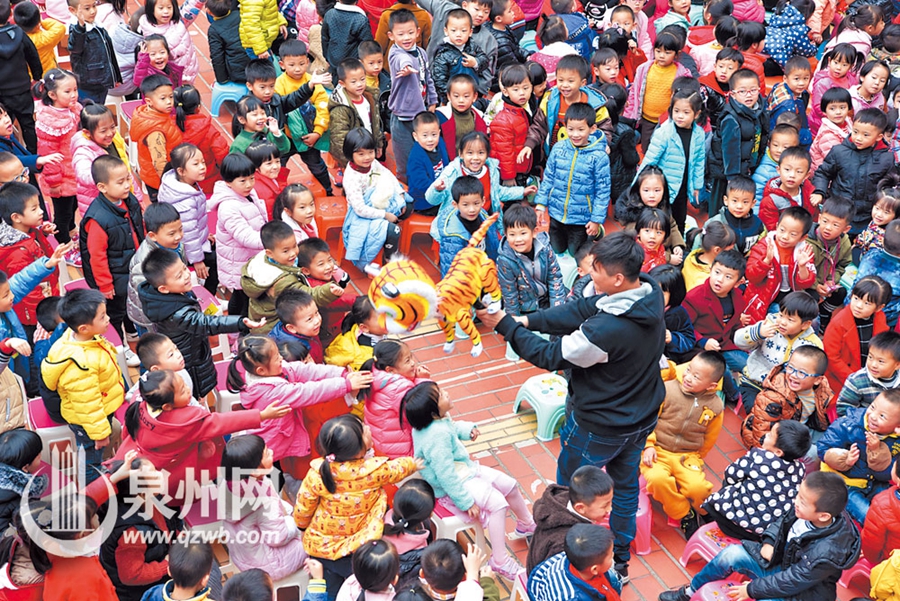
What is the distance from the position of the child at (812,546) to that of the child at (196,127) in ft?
16.1

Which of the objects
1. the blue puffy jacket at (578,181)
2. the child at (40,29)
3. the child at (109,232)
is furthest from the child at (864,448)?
the child at (40,29)

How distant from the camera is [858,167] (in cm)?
768

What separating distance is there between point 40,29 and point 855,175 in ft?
22.5

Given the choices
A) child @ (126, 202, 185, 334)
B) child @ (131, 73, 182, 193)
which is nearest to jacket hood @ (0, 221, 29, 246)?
child @ (126, 202, 185, 334)

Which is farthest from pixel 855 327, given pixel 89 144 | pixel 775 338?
pixel 89 144

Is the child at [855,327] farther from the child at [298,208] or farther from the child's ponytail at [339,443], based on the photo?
the child at [298,208]

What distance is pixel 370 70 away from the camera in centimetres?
844

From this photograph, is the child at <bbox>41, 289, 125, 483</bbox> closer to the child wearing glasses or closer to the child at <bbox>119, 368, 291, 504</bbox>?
the child at <bbox>119, 368, 291, 504</bbox>

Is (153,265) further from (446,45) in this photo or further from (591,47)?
(591,47)

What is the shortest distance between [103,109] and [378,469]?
379 cm

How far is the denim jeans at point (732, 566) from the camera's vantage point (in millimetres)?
5051

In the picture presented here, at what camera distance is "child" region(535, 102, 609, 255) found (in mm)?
7402

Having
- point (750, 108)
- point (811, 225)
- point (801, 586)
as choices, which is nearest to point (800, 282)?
point (811, 225)

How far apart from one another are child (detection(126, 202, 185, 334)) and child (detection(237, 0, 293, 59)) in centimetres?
333
